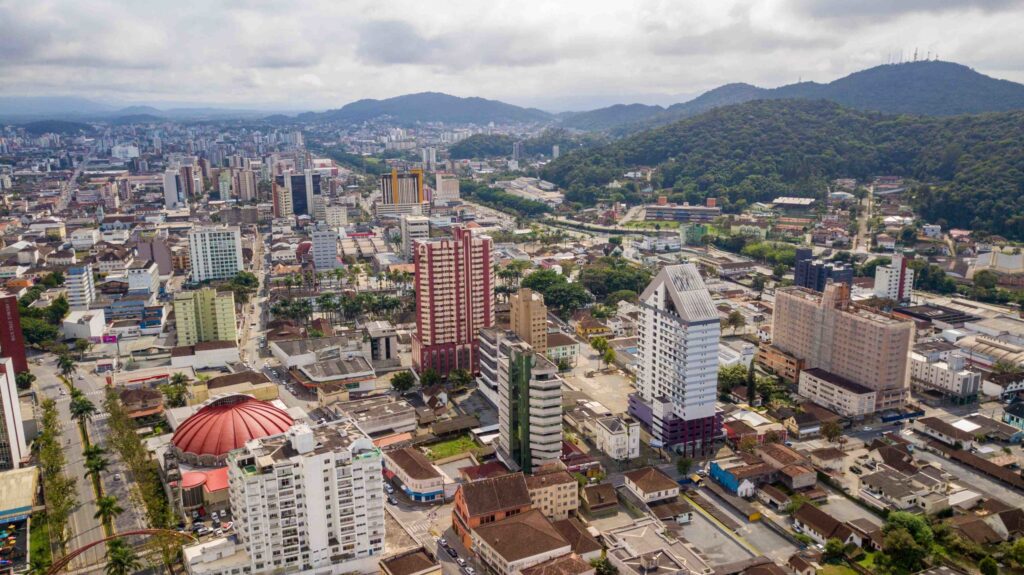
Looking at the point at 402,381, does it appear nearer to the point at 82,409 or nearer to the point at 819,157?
the point at 82,409

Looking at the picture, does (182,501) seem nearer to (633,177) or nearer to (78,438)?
(78,438)

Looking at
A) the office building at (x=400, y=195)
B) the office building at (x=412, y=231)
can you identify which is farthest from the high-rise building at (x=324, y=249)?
the office building at (x=400, y=195)

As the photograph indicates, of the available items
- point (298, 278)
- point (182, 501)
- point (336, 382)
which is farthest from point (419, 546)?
point (298, 278)

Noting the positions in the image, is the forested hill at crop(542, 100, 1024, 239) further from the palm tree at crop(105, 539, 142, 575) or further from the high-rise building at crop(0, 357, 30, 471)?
the high-rise building at crop(0, 357, 30, 471)

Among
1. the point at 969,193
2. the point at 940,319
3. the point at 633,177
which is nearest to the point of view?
the point at 940,319

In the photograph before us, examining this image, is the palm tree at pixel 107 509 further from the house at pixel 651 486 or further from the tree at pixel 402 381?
the house at pixel 651 486

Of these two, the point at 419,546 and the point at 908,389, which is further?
the point at 908,389
